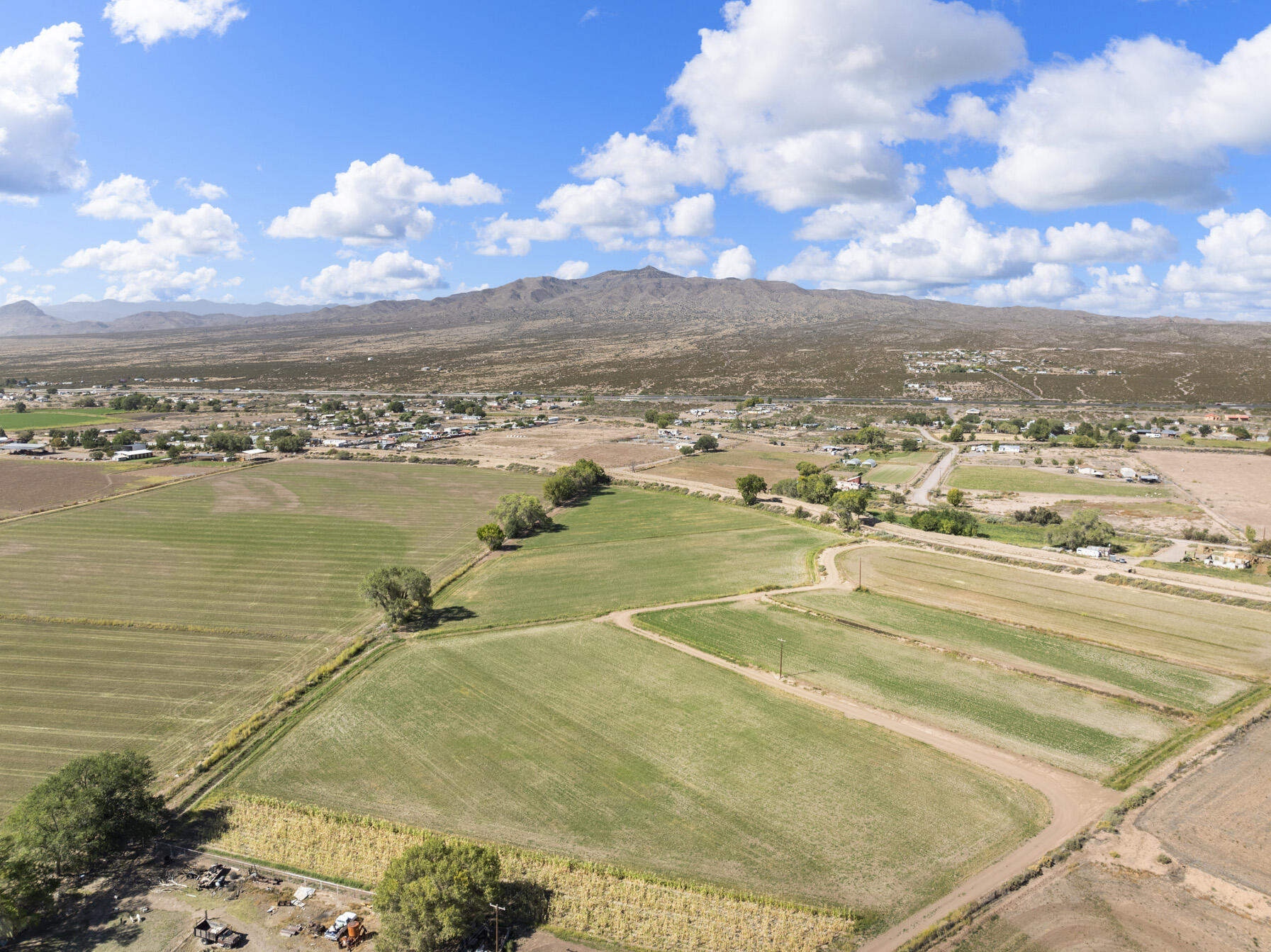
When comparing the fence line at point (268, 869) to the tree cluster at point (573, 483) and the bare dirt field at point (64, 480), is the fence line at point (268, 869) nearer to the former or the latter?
the tree cluster at point (573, 483)

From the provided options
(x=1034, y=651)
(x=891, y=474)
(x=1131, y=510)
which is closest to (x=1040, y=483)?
(x=1131, y=510)

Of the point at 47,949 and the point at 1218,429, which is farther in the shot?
the point at 1218,429

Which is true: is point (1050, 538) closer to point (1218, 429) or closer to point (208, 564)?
point (208, 564)

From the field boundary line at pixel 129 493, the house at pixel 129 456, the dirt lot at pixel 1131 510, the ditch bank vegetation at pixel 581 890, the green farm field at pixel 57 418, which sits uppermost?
the green farm field at pixel 57 418

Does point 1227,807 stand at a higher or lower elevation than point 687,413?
lower

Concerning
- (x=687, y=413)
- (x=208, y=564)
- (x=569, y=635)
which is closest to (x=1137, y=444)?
(x=687, y=413)

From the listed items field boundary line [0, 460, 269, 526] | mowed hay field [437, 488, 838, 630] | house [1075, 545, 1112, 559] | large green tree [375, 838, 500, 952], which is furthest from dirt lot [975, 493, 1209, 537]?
field boundary line [0, 460, 269, 526]

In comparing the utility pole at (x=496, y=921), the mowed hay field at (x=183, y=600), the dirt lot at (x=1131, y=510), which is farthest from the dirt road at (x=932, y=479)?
the utility pole at (x=496, y=921)
